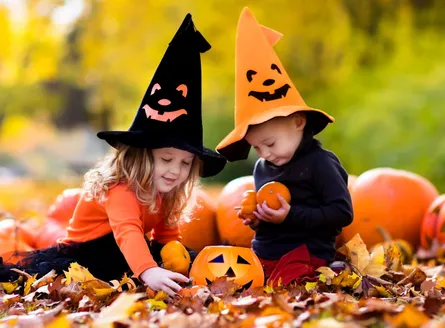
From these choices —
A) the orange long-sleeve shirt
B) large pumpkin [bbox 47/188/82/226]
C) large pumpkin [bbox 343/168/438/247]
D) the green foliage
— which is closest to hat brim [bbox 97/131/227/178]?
the orange long-sleeve shirt

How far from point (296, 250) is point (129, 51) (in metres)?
9.64

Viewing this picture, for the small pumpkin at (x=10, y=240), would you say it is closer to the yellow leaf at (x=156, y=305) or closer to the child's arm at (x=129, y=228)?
the child's arm at (x=129, y=228)

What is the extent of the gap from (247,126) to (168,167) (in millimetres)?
481

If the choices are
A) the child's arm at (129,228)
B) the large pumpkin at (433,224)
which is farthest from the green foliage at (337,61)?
the child's arm at (129,228)

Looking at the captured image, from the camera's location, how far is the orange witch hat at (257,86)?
11.7ft

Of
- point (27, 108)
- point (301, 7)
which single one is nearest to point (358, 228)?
point (301, 7)

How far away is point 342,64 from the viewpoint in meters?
11.3

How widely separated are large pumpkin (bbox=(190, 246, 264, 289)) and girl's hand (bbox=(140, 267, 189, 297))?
190 millimetres

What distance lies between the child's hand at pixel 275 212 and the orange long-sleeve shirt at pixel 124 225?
1.85 ft

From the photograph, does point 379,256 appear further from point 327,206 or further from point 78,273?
point 78,273

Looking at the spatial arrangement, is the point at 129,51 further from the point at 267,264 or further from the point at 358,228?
the point at 267,264

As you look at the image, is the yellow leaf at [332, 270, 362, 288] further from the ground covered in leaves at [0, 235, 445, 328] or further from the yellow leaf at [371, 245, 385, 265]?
the yellow leaf at [371, 245, 385, 265]

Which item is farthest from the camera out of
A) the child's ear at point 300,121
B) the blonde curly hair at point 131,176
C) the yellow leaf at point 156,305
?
the child's ear at point 300,121

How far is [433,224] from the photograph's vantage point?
487 centimetres
